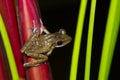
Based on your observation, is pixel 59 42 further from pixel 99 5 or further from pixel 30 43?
pixel 99 5

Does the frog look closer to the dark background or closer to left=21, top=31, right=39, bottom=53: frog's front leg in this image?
left=21, top=31, right=39, bottom=53: frog's front leg

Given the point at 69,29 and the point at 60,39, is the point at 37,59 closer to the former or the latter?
A: the point at 60,39

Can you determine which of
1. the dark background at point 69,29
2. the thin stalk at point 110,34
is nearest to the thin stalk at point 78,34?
the thin stalk at point 110,34

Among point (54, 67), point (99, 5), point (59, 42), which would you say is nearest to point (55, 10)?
point (99, 5)

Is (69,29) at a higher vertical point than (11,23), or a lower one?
lower

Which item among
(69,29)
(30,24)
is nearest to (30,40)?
(30,24)

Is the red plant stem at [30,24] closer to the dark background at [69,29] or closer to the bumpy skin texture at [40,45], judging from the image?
the bumpy skin texture at [40,45]
